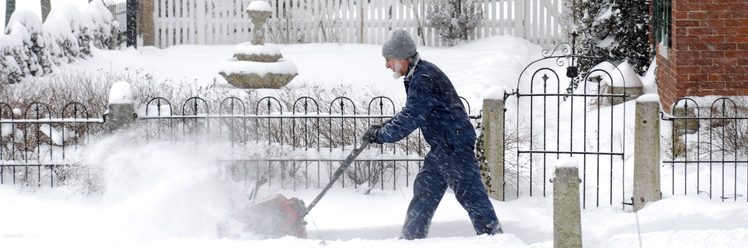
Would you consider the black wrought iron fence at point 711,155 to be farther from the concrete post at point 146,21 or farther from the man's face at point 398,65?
the concrete post at point 146,21

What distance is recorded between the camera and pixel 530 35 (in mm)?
22953

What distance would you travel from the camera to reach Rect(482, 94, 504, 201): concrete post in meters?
9.48

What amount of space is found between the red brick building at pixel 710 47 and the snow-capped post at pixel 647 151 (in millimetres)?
2957

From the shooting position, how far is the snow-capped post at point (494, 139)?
9.48m

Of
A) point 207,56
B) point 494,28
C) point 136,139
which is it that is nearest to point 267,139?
point 136,139

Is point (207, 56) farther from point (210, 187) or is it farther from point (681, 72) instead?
point (210, 187)

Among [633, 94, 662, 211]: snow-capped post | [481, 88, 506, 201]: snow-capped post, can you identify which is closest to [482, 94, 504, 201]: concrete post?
[481, 88, 506, 201]: snow-capped post

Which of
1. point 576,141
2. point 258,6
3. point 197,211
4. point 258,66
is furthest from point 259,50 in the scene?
point 197,211

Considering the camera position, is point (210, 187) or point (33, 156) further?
point (33, 156)

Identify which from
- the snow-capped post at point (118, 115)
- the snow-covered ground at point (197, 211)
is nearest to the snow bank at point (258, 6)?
the snow-covered ground at point (197, 211)

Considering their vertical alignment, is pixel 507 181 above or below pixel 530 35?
below

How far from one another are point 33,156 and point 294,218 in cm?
355

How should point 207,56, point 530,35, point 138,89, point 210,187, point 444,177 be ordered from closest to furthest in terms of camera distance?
1. point 444,177
2. point 210,187
3. point 138,89
4. point 207,56
5. point 530,35

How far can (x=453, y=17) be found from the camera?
22438 millimetres
